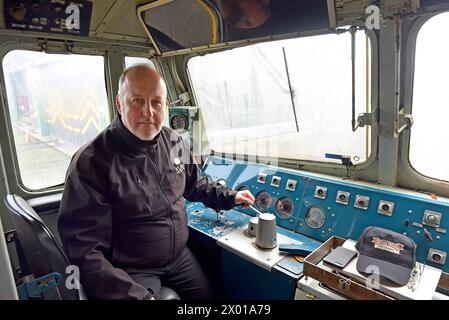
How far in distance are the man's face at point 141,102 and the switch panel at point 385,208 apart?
1.29 meters

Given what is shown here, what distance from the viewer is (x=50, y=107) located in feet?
7.64

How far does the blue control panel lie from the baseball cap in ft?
0.80

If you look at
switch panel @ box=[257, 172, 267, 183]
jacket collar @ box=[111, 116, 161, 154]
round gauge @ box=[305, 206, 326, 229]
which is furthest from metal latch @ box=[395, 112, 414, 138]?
jacket collar @ box=[111, 116, 161, 154]

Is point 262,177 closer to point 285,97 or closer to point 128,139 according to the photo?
point 285,97

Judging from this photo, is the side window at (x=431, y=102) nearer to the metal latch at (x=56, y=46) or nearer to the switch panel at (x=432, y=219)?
the switch panel at (x=432, y=219)

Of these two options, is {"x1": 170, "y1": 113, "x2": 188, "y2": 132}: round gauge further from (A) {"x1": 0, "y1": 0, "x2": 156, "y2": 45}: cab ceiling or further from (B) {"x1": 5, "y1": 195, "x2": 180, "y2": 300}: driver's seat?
(B) {"x1": 5, "y1": 195, "x2": 180, "y2": 300}: driver's seat

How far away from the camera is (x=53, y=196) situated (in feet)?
7.64

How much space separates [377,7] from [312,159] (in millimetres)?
992

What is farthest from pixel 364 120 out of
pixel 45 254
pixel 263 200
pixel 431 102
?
pixel 45 254

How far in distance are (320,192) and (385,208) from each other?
1.19ft

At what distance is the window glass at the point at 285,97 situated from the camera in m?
1.79

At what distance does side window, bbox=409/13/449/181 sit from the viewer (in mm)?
1438

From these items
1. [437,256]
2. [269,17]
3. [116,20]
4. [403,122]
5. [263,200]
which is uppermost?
[116,20]

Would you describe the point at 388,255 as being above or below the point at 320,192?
below
